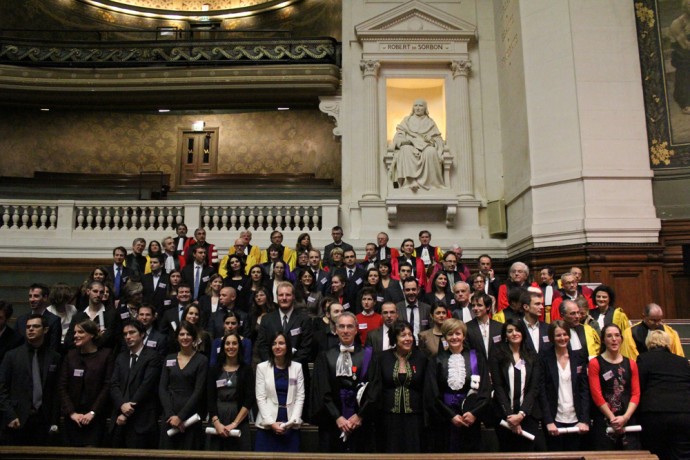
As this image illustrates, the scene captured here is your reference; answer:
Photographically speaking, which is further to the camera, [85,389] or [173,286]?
[173,286]

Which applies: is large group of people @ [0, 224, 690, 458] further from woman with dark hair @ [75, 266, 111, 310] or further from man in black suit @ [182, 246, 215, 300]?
man in black suit @ [182, 246, 215, 300]

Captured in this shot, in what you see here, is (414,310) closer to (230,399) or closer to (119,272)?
(230,399)

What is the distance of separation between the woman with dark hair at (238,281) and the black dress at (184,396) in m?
1.97

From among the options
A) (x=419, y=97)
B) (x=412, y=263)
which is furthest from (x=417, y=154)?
(x=412, y=263)

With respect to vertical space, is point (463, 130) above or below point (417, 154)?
above

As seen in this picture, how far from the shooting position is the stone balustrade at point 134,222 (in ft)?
30.2

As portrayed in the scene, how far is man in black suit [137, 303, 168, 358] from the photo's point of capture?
449cm

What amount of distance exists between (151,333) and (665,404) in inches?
142

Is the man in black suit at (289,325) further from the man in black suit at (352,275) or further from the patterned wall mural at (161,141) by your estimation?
the patterned wall mural at (161,141)

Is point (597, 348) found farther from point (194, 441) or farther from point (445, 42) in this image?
point (445, 42)

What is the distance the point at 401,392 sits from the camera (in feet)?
12.4

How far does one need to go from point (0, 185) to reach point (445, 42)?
846 cm

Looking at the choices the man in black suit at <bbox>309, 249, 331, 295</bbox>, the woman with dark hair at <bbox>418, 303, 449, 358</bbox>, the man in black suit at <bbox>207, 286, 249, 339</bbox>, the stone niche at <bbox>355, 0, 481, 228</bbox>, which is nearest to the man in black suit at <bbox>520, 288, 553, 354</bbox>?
the woman with dark hair at <bbox>418, 303, 449, 358</bbox>

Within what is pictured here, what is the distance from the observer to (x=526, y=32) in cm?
848
